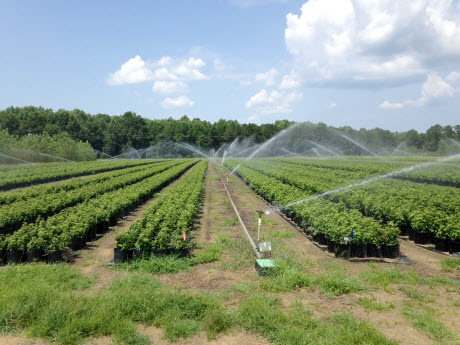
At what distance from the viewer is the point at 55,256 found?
855 centimetres

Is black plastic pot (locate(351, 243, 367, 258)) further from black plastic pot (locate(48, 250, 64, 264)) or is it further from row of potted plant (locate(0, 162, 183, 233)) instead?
row of potted plant (locate(0, 162, 183, 233))

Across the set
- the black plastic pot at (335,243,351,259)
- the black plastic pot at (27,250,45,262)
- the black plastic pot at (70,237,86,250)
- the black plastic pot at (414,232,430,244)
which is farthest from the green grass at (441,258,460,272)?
the black plastic pot at (27,250,45,262)

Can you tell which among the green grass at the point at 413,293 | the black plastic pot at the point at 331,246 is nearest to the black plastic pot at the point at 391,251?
the black plastic pot at the point at 331,246

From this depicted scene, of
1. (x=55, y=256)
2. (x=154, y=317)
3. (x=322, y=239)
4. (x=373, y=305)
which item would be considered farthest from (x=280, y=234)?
(x=55, y=256)

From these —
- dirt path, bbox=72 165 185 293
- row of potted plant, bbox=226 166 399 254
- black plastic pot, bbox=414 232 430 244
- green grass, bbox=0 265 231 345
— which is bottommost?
dirt path, bbox=72 165 185 293

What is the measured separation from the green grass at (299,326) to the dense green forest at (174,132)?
104941 millimetres

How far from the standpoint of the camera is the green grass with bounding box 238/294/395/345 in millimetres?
4803

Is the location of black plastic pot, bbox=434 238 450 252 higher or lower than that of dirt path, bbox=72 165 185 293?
higher

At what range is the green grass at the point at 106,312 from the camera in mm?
5129

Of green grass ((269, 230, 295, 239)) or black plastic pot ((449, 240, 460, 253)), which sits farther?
green grass ((269, 230, 295, 239))

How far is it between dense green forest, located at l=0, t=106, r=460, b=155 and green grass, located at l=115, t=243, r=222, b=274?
102m

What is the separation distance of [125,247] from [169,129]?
383 ft

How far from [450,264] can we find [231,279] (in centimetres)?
566

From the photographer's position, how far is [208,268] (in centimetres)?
805
